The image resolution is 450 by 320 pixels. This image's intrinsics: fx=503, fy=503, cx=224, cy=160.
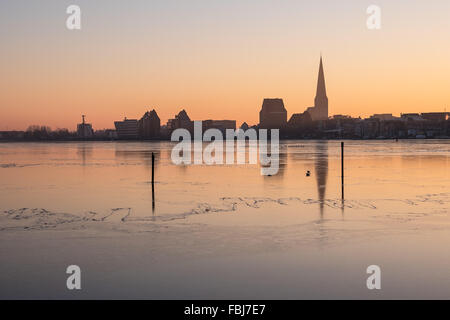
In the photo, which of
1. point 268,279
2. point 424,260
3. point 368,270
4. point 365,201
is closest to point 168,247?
point 268,279

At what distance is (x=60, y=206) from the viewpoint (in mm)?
26328

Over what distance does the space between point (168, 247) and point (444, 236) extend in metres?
9.64

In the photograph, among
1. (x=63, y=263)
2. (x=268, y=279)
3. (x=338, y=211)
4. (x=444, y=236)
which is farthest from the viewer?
(x=338, y=211)

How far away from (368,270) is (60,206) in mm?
17927

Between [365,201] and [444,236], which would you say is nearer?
[444,236]

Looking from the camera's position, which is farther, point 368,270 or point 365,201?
point 365,201

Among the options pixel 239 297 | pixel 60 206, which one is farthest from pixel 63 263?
pixel 60 206

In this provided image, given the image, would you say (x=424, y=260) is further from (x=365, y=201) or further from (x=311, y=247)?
(x=365, y=201)
